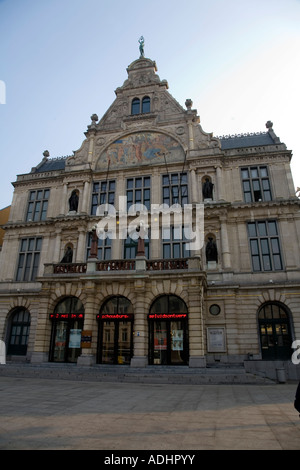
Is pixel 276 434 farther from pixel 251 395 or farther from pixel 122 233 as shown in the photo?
pixel 122 233

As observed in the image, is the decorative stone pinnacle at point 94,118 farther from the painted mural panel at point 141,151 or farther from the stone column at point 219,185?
the stone column at point 219,185

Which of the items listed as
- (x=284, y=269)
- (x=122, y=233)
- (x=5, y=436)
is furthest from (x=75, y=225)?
(x=5, y=436)

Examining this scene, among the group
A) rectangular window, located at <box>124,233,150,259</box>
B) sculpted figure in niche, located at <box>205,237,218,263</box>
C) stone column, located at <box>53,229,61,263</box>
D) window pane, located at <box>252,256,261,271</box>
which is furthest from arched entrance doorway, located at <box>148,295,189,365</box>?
stone column, located at <box>53,229,61,263</box>

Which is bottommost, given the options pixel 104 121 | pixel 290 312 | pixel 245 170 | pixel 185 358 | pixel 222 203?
pixel 185 358

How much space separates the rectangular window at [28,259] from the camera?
104 ft

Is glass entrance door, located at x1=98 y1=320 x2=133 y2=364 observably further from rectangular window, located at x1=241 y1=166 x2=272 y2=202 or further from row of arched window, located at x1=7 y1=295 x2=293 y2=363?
rectangular window, located at x1=241 y1=166 x2=272 y2=202

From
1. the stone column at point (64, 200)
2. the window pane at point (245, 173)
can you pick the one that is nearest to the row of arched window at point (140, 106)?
the stone column at point (64, 200)

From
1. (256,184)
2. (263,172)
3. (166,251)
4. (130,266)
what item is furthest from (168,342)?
(263,172)

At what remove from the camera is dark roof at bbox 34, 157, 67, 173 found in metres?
38.1

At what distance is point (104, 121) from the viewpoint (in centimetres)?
3575

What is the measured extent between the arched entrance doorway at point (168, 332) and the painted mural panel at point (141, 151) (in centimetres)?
1488

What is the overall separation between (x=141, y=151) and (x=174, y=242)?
10721 millimetres

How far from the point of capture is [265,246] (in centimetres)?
2745
